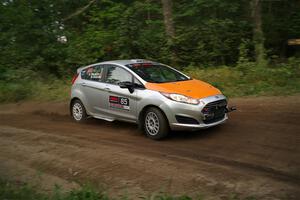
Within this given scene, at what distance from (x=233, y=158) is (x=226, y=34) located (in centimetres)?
1212

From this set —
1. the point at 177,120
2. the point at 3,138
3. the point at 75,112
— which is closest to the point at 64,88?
the point at 75,112

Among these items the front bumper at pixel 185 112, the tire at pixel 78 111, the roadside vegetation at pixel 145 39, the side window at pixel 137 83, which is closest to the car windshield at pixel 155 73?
the side window at pixel 137 83

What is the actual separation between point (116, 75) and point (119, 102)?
0.72 metres

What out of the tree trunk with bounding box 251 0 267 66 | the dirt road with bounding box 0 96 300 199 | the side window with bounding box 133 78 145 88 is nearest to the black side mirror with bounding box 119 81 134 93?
the side window with bounding box 133 78 145 88

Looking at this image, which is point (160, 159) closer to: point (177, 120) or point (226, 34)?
point (177, 120)

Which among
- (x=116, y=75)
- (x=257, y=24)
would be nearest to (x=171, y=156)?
(x=116, y=75)

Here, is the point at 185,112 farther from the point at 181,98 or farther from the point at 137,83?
the point at 137,83

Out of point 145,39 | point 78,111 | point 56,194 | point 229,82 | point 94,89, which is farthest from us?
point 145,39

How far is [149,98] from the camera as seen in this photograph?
859cm

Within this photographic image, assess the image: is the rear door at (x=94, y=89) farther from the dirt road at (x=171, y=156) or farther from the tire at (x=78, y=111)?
the dirt road at (x=171, y=156)

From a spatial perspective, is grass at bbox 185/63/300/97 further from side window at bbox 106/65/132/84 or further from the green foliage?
side window at bbox 106/65/132/84

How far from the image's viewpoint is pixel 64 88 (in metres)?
16.6

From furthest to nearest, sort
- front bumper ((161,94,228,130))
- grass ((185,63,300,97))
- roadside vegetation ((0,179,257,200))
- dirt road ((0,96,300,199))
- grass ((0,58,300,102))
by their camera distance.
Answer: grass ((0,58,300,102)) < grass ((185,63,300,97)) < front bumper ((161,94,228,130)) < dirt road ((0,96,300,199)) < roadside vegetation ((0,179,257,200))

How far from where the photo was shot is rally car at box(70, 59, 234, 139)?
827 cm
